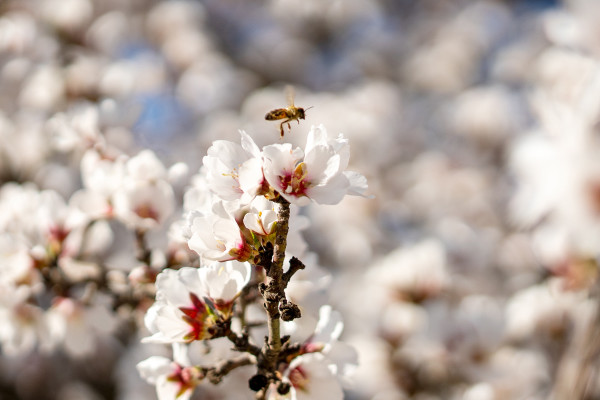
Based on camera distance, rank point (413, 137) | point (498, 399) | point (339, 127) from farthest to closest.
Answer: point (413, 137), point (339, 127), point (498, 399)

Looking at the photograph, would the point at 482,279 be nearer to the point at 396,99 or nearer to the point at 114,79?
the point at 114,79

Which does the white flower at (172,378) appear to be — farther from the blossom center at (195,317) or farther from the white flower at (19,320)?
the white flower at (19,320)

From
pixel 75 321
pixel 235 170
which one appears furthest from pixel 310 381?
pixel 75 321

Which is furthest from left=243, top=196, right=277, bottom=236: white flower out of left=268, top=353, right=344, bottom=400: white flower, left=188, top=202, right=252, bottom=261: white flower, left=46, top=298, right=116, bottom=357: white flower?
left=46, top=298, right=116, bottom=357: white flower

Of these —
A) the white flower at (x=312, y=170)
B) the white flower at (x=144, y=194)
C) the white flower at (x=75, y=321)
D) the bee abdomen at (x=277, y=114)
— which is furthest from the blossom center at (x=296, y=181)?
the white flower at (x=75, y=321)

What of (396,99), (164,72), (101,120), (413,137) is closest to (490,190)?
(413,137)

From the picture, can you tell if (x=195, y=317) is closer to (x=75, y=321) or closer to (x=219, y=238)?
(x=219, y=238)
